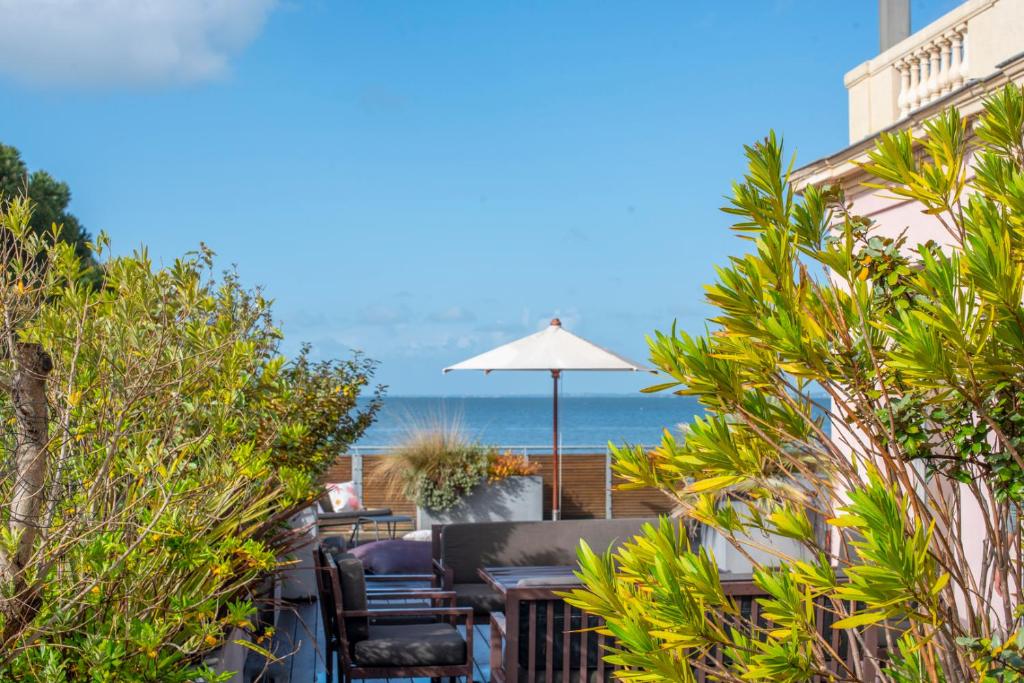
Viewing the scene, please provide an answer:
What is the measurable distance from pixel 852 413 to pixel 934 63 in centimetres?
628

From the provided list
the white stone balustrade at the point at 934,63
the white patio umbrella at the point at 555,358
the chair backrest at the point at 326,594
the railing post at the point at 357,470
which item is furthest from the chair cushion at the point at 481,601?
the railing post at the point at 357,470

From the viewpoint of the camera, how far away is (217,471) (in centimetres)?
356

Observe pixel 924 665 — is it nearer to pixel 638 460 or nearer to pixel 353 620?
pixel 638 460

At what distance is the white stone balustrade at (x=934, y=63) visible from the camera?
6.27m

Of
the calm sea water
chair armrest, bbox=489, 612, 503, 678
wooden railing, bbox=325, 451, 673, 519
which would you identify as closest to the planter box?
wooden railing, bbox=325, 451, 673, 519

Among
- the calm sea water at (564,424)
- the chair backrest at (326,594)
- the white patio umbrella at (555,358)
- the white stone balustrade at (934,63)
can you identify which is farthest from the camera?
the calm sea water at (564,424)

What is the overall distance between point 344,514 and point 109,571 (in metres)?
7.77

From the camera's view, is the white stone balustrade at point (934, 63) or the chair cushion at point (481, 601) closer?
the white stone balustrade at point (934, 63)

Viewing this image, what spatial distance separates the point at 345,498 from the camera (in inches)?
495

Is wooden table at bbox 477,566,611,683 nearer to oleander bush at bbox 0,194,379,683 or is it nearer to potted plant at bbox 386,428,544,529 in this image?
oleander bush at bbox 0,194,379,683

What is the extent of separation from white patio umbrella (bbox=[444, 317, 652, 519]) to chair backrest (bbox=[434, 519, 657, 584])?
84.0 inches

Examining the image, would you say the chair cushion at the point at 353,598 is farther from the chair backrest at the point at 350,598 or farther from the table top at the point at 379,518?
the table top at the point at 379,518

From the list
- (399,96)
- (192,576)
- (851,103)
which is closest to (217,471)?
(192,576)

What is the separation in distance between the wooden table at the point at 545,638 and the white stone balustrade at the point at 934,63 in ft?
11.2
